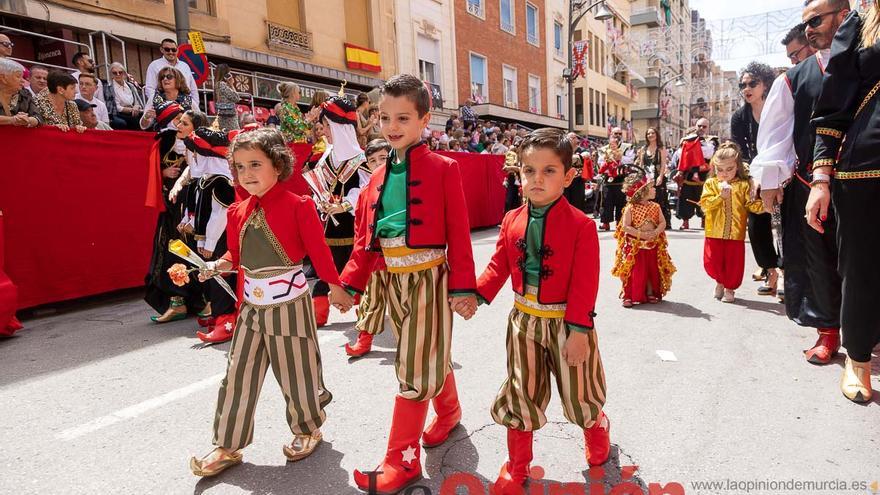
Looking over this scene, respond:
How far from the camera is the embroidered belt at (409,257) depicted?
2484 millimetres

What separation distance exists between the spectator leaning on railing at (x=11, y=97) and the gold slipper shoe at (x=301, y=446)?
189 inches

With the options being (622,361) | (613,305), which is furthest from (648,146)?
(622,361)

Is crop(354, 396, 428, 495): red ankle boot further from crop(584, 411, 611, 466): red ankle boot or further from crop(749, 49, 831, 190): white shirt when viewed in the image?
crop(749, 49, 831, 190): white shirt

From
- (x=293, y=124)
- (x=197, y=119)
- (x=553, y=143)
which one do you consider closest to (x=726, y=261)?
(x=553, y=143)

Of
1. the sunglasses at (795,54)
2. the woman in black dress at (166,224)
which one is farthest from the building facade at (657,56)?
the woman in black dress at (166,224)

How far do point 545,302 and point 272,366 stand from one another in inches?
53.5

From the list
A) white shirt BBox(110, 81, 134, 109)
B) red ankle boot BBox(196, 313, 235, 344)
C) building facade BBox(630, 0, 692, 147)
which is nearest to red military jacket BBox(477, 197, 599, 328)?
red ankle boot BBox(196, 313, 235, 344)

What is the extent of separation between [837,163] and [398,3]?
1763 cm

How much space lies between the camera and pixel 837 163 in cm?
304

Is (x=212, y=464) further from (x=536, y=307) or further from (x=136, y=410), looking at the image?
(x=536, y=307)

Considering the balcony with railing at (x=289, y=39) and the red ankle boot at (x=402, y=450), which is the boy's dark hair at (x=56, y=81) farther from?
the balcony with railing at (x=289, y=39)

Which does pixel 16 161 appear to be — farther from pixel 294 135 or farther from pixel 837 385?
pixel 837 385

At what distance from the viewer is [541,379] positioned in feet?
7.95

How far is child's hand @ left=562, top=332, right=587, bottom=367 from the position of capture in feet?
7.37
